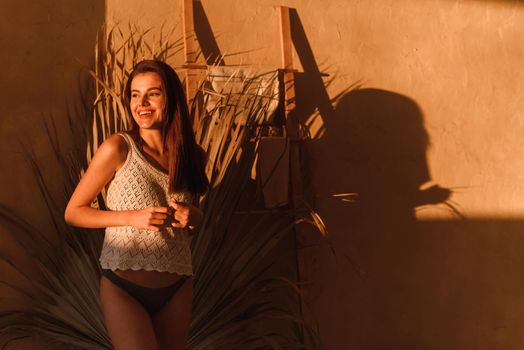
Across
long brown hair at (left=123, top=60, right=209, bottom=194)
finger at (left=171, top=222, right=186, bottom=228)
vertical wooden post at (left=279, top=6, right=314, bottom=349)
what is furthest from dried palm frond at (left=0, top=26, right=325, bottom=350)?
finger at (left=171, top=222, right=186, bottom=228)

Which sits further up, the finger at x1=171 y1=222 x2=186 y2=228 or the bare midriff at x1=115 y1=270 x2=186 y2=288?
the finger at x1=171 y1=222 x2=186 y2=228

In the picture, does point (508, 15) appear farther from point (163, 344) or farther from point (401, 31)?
point (163, 344)

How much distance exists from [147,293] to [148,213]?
0.25 meters

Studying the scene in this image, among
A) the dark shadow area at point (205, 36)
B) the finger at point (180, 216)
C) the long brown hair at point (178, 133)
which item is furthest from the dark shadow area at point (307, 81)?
the finger at point (180, 216)

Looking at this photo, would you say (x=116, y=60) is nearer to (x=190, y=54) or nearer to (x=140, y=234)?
(x=190, y=54)

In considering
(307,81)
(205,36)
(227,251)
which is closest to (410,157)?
(307,81)

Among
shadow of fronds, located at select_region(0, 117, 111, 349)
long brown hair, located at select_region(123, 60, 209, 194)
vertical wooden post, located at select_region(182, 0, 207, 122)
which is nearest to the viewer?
long brown hair, located at select_region(123, 60, 209, 194)

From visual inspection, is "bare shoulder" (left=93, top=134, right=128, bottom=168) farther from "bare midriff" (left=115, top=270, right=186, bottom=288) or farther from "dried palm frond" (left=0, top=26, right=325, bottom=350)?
"dried palm frond" (left=0, top=26, right=325, bottom=350)

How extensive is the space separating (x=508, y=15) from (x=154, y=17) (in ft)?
6.82

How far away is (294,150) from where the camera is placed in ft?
13.1

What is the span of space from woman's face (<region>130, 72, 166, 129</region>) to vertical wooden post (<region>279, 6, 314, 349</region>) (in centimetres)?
156

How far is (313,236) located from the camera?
407 cm

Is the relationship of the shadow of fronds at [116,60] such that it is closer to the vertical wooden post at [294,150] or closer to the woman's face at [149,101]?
the vertical wooden post at [294,150]

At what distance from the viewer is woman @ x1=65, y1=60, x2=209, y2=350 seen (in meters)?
2.25
